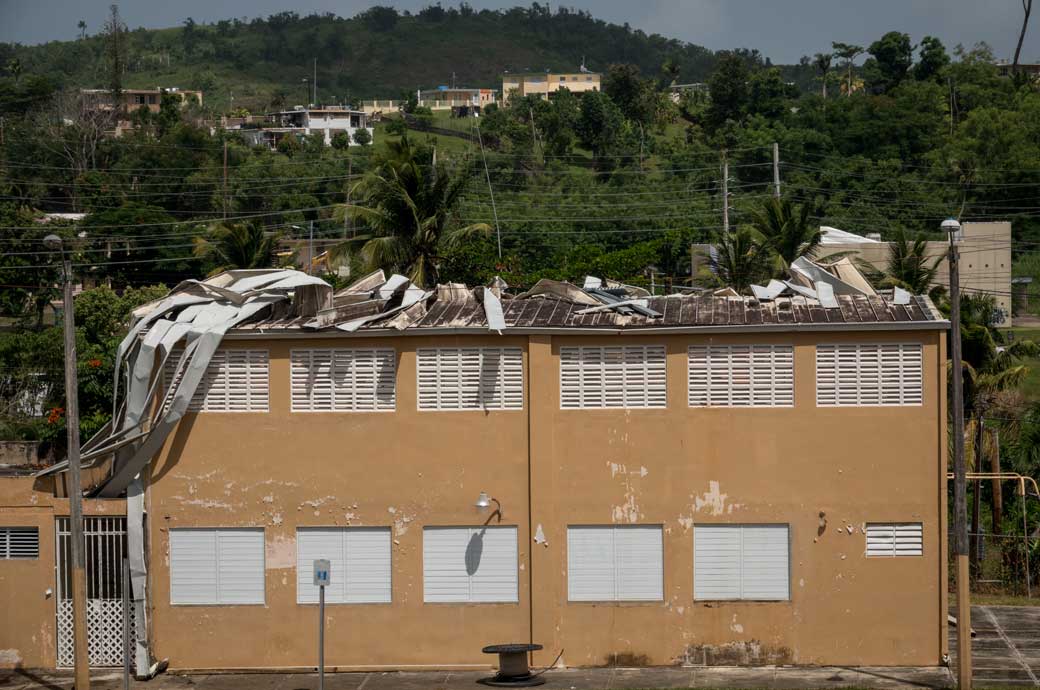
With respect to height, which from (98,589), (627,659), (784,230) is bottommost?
(627,659)

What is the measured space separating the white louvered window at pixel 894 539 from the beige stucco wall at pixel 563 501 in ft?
0.46

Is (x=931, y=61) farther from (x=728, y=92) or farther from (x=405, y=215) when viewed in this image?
(x=405, y=215)

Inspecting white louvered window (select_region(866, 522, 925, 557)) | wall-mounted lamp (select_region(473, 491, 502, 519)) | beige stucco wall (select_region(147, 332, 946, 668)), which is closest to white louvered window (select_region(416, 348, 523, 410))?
beige stucco wall (select_region(147, 332, 946, 668))

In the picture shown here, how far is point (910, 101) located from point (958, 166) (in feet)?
57.6

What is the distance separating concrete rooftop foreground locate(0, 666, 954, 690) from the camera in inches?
754

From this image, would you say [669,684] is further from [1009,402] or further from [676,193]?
[676,193]

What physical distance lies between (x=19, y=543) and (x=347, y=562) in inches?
199

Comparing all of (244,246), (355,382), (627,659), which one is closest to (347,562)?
(355,382)

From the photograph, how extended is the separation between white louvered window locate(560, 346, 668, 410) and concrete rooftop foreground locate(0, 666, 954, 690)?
4.01 meters

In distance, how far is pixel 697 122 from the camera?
131 meters

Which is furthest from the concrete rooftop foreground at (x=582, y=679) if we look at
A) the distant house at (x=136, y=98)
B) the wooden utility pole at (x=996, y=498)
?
the distant house at (x=136, y=98)

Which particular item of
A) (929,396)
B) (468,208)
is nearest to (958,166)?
(468,208)

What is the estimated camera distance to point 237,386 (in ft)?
67.8

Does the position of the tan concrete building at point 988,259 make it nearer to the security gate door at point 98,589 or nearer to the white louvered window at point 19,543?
the security gate door at point 98,589
